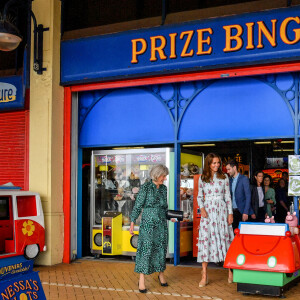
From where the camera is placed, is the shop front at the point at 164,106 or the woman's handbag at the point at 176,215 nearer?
the woman's handbag at the point at 176,215

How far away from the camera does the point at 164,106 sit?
8625 mm

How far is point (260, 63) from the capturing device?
7.45 meters

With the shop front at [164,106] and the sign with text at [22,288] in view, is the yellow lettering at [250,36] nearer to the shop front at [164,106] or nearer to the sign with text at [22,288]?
the shop front at [164,106]

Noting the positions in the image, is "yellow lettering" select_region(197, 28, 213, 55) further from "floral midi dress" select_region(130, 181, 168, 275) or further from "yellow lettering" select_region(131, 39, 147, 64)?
"floral midi dress" select_region(130, 181, 168, 275)

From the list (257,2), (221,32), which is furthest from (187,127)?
(257,2)

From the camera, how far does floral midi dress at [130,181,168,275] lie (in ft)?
21.2

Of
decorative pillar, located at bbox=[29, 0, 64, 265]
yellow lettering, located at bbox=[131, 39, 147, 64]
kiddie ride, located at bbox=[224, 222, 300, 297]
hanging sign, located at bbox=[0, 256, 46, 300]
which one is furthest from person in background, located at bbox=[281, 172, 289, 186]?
hanging sign, located at bbox=[0, 256, 46, 300]

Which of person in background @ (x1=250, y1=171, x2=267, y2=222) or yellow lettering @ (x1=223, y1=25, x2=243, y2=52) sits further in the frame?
person in background @ (x1=250, y1=171, x2=267, y2=222)

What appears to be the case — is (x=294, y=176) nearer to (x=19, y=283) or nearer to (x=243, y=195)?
(x=243, y=195)

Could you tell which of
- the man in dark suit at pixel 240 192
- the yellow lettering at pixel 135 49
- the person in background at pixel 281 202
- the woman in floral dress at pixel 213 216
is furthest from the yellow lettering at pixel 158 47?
the person in background at pixel 281 202

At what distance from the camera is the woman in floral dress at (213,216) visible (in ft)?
22.1

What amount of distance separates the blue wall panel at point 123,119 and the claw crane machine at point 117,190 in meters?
0.28

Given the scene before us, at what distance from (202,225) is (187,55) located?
109 inches

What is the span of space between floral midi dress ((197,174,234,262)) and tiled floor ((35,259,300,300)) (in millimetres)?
453
